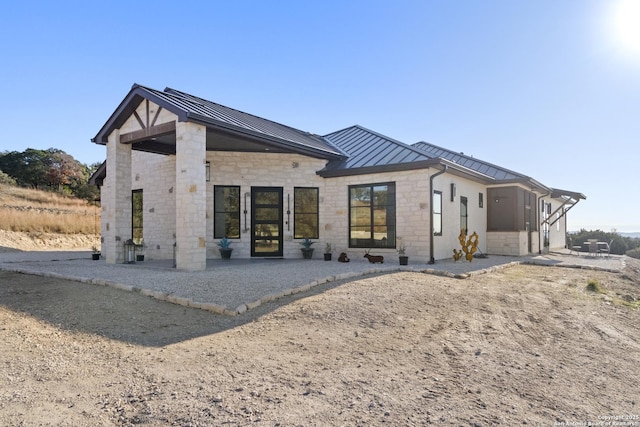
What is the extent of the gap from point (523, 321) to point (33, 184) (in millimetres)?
37860

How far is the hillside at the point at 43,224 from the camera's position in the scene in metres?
18.2

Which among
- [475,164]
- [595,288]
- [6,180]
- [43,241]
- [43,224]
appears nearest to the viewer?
[595,288]

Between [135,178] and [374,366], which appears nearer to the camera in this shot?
[374,366]

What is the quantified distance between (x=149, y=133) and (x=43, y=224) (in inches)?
594

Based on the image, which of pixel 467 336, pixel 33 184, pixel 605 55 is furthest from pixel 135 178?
pixel 33 184

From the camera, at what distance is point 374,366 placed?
347 cm

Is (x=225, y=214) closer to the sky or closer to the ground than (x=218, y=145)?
closer to the ground

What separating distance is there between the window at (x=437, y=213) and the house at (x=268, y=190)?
32 mm

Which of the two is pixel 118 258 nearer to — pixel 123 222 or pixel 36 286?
pixel 123 222

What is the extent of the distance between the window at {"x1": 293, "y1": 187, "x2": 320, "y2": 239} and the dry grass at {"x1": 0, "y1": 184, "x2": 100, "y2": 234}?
622 inches

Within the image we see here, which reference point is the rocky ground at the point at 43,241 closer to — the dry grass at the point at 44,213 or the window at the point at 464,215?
the dry grass at the point at 44,213

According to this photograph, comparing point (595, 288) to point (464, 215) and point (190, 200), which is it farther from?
point (190, 200)

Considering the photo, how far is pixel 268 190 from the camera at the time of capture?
1226 centimetres

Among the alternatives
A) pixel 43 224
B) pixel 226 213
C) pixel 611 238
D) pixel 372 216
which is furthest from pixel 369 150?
pixel 611 238
